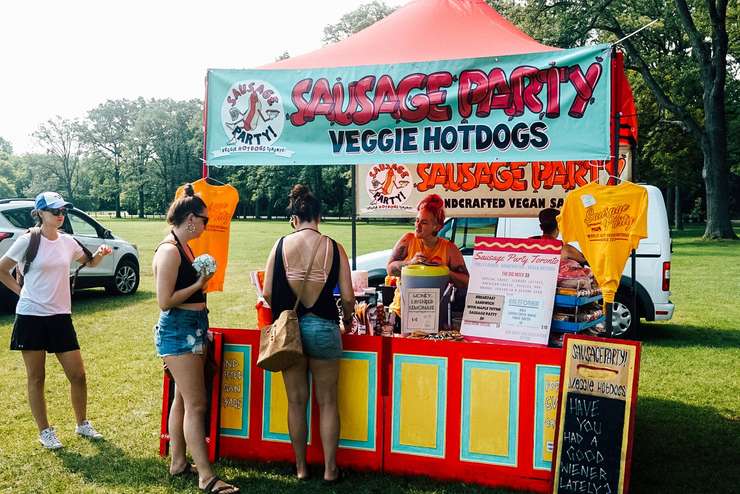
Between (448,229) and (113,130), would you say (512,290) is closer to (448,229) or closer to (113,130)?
(448,229)

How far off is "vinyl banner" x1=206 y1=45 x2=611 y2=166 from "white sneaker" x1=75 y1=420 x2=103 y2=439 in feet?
7.34

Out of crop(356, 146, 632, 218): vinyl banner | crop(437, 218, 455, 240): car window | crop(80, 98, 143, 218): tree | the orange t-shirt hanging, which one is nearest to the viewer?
the orange t-shirt hanging

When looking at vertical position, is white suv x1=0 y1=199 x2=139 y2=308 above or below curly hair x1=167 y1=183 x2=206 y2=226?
below

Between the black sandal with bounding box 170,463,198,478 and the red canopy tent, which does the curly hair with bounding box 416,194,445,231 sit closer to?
the red canopy tent

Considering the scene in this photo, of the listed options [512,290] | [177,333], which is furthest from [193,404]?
[512,290]

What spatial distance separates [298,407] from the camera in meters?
4.12

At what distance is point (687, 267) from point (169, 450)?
17.0m

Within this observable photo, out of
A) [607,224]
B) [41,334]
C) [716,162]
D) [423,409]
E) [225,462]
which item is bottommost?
[225,462]

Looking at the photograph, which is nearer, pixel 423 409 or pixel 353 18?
pixel 423 409

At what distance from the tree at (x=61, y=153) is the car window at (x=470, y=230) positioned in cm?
7852

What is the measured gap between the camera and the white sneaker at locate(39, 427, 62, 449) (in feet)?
15.6

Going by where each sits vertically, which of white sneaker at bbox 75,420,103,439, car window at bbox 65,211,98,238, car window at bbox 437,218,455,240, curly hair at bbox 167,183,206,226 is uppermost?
curly hair at bbox 167,183,206,226

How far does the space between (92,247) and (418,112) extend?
936 centimetres

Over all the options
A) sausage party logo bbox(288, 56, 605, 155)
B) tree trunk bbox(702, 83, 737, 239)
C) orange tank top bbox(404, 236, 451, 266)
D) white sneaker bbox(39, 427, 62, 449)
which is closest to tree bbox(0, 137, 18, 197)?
tree trunk bbox(702, 83, 737, 239)
